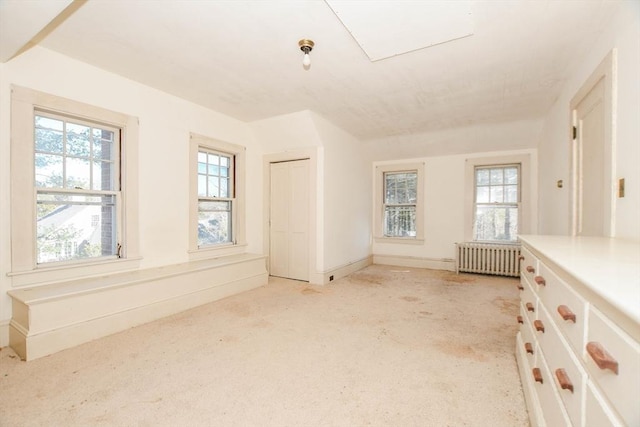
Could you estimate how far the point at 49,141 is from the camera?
103 inches

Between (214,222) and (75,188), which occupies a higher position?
(75,188)

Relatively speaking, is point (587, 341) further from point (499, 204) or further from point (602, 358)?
point (499, 204)

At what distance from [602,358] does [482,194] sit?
17.6ft

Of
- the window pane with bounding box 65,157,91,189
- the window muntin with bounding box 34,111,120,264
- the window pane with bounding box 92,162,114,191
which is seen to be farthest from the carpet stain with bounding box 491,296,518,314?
the window pane with bounding box 65,157,91,189

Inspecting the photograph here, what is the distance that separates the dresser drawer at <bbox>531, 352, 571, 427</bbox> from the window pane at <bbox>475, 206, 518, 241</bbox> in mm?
4456

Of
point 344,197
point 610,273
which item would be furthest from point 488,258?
point 610,273

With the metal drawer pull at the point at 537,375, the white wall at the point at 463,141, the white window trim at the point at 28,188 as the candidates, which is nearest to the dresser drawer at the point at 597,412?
the metal drawer pull at the point at 537,375

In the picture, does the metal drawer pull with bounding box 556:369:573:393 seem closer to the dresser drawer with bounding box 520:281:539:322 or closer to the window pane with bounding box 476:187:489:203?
the dresser drawer with bounding box 520:281:539:322

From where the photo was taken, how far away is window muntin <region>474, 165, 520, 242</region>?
5.15m

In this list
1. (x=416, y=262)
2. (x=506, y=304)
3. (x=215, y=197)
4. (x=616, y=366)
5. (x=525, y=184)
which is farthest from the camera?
(x=416, y=262)

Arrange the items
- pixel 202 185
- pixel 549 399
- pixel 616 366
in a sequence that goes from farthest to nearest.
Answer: pixel 202 185 → pixel 549 399 → pixel 616 366

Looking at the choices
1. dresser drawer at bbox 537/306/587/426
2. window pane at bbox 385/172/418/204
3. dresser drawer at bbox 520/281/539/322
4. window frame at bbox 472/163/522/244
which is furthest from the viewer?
window pane at bbox 385/172/418/204

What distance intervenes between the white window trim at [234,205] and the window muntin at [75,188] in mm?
827

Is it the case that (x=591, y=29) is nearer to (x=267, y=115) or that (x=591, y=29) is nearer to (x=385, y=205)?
(x=267, y=115)
